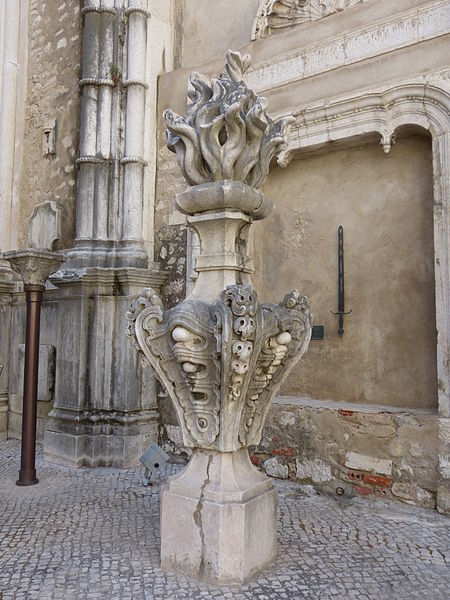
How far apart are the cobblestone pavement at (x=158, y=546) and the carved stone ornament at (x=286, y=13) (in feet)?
13.0

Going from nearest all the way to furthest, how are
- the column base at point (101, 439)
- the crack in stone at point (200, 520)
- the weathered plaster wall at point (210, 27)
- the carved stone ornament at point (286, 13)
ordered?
the crack in stone at point (200, 520) < the carved stone ornament at point (286, 13) < the column base at point (101, 439) < the weathered plaster wall at point (210, 27)

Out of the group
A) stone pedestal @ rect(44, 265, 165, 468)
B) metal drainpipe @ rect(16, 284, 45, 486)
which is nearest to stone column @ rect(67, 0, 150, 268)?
stone pedestal @ rect(44, 265, 165, 468)

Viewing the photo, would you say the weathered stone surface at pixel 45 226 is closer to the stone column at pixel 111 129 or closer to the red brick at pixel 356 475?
the stone column at pixel 111 129

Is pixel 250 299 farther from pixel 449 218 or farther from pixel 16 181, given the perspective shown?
pixel 16 181

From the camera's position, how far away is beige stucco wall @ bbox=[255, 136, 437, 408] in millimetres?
4152

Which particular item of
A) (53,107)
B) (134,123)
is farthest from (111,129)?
(53,107)

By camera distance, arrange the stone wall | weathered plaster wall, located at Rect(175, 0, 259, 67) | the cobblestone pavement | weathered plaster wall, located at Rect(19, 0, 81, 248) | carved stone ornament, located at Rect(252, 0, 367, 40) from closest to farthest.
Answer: the cobblestone pavement
the stone wall
carved stone ornament, located at Rect(252, 0, 367, 40)
weathered plaster wall, located at Rect(175, 0, 259, 67)
weathered plaster wall, located at Rect(19, 0, 81, 248)

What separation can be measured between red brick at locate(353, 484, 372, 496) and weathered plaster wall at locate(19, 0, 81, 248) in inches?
144

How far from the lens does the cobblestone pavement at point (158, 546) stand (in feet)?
8.39

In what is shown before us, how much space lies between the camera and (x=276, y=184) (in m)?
5.03

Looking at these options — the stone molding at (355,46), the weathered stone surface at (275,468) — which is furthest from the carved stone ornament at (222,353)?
the stone molding at (355,46)

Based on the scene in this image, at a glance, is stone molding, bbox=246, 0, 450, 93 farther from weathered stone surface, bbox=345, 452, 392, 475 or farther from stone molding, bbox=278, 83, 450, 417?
weathered stone surface, bbox=345, 452, 392, 475

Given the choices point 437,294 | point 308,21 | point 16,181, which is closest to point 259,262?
point 437,294

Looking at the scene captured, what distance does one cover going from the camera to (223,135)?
2859mm
